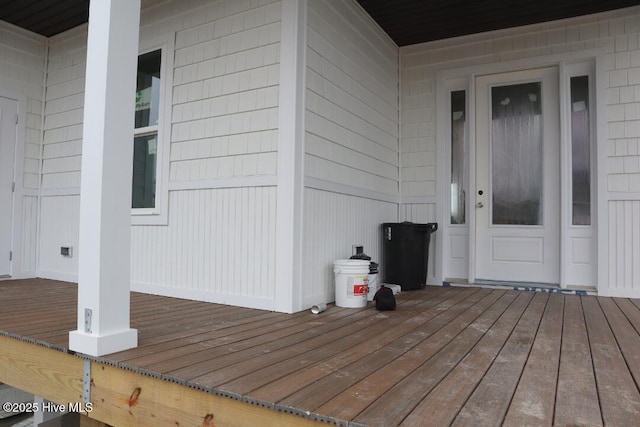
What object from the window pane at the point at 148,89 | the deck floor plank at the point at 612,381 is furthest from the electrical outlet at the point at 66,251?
the deck floor plank at the point at 612,381

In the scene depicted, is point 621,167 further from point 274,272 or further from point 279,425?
point 279,425

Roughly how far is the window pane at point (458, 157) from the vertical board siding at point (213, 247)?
8.33 feet

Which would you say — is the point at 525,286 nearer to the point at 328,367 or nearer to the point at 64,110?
the point at 328,367

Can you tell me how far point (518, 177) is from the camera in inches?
185

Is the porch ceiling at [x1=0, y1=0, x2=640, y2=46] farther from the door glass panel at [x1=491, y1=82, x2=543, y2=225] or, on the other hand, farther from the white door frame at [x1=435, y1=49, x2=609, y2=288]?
the door glass panel at [x1=491, y1=82, x2=543, y2=225]

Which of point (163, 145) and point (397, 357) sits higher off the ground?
point (163, 145)

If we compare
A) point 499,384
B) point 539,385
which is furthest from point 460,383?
point 539,385

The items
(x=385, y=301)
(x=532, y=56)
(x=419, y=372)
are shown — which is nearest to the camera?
(x=419, y=372)

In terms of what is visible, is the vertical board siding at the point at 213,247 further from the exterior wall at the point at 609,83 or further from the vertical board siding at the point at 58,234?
the exterior wall at the point at 609,83

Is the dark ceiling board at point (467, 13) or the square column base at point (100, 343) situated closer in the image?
the square column base at point (100, 343)

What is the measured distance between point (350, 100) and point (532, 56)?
6.88 feet

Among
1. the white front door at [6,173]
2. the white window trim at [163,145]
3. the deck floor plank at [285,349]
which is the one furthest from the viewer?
the white front door at [6,173]

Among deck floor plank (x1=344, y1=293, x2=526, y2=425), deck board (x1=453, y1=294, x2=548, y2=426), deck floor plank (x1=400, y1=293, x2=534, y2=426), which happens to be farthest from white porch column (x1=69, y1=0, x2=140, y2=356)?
deck board (x1=453, y1=294, x2=548, y2=426)

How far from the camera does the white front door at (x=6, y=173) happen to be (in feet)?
16.0
